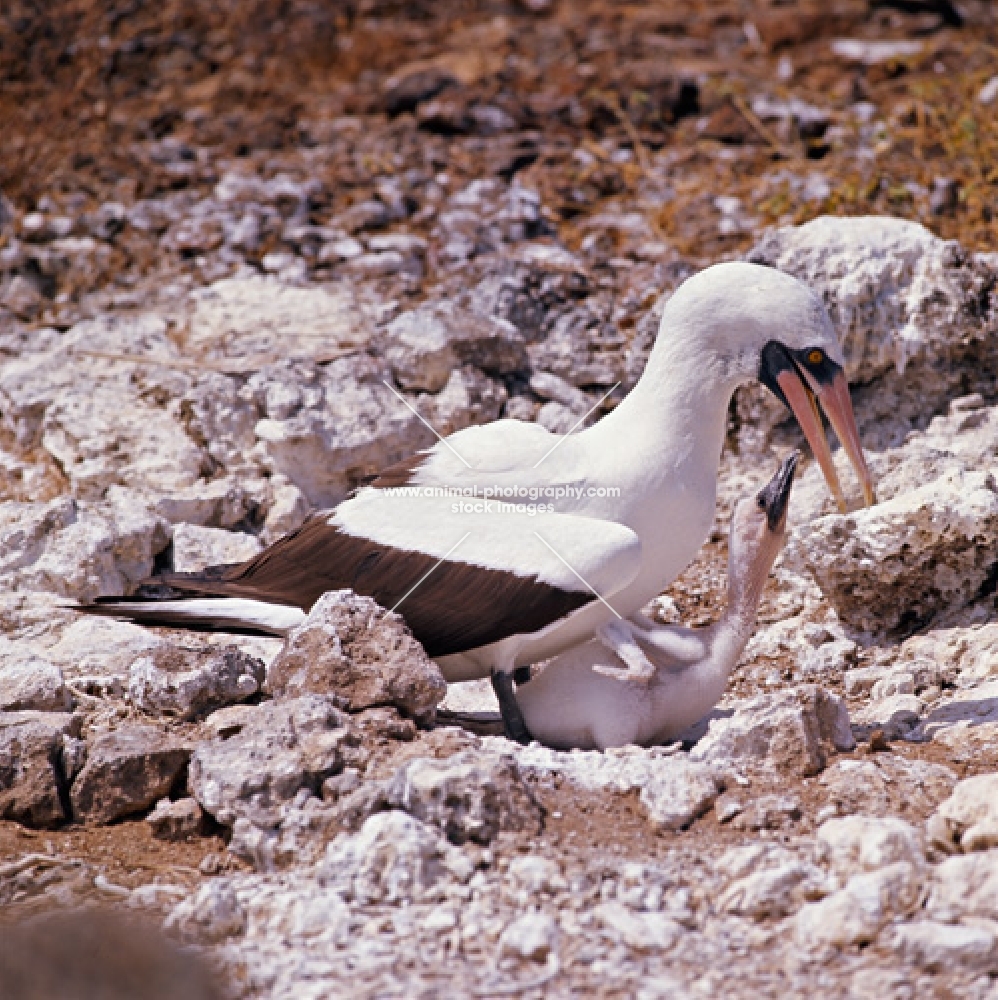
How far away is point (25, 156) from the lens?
8.97 m

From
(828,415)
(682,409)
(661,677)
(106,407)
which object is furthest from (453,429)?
(661,677)

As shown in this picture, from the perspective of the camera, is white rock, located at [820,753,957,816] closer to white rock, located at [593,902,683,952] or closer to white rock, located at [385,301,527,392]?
white rock, located at [593,902,683,952]

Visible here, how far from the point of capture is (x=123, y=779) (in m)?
4.39

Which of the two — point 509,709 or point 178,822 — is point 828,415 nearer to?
point 509,709

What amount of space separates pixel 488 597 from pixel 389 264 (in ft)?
12.0

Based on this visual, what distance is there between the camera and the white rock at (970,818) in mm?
3736

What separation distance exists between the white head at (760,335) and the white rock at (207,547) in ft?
6.71

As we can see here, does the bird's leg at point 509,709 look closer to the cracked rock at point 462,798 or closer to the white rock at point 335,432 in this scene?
the cracked rock at point 462,798

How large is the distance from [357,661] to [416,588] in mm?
412

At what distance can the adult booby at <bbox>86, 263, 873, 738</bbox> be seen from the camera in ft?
15.6

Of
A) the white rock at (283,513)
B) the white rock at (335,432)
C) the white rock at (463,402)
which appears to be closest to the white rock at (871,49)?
Answer: the white rock at (463,402)

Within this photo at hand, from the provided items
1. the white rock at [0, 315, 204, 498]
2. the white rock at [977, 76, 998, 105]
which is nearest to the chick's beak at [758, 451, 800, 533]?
the white rock at [0, 315, 204, 498]

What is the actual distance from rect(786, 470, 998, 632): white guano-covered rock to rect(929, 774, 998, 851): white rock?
1463 mm

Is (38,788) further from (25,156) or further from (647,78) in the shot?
(647,78)
